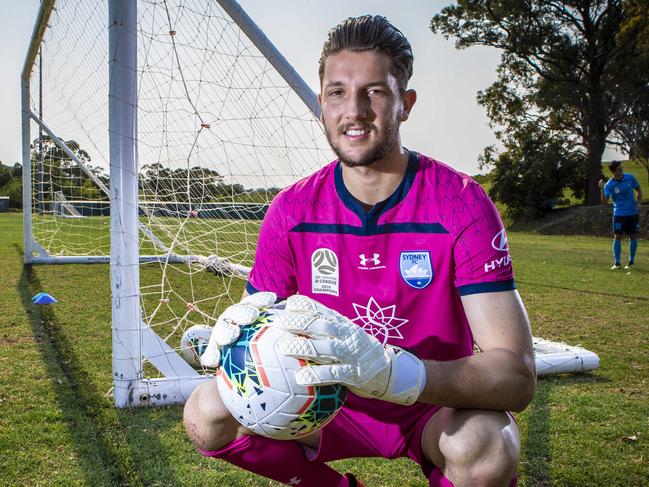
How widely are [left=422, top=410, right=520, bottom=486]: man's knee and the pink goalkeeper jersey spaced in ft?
1.01

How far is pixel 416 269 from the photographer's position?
Answer: 187 centimetres

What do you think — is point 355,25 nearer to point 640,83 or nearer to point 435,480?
point 435,480

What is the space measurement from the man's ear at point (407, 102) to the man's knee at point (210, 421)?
1008mm

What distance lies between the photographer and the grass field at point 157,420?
2375mm

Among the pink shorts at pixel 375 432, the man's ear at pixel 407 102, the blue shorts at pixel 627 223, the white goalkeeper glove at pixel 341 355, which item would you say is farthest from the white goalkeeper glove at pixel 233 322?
the blue shorts at pixel 627 223

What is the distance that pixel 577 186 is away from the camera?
2616 cm

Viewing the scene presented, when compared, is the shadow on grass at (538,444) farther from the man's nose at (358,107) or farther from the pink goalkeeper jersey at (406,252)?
the man's nose at (358,107)

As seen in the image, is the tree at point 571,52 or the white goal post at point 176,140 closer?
the white goal post at point 176,140

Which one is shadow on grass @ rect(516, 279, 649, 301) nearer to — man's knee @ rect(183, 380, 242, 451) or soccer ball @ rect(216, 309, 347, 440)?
man's knee @ rect(183, 380, 242, 451)

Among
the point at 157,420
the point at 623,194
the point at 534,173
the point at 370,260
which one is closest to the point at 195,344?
the point at 157,420

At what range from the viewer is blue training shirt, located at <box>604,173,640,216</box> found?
9.79 metres

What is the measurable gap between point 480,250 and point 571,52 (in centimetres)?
2638

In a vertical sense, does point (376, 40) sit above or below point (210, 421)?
above

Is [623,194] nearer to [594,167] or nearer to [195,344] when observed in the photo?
[195,344]
